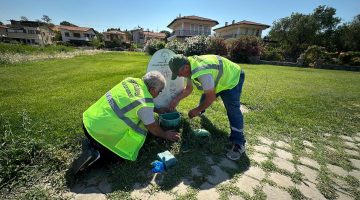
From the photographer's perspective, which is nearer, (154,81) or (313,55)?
(154,81)

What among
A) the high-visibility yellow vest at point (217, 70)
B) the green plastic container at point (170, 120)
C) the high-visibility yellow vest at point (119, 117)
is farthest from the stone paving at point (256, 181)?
the high-visibility yellow vest at point (217, 70)

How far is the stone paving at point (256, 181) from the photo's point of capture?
2424 millimetres

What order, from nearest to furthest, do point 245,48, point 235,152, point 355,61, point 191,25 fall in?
point 235,152
point 355,61
point 245,48
point 191,25

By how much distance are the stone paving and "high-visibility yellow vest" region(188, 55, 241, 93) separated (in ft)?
3.89

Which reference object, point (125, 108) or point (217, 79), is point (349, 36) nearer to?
point (217, 79)

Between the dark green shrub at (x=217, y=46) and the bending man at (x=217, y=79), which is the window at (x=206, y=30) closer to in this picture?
the dark green shrub at (x=217, y=46)

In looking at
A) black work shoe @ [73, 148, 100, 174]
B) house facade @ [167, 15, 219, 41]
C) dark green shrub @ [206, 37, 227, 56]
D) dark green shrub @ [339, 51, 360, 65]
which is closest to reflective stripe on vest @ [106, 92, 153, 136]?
black work shoe @ [73, 148, 100, 174]

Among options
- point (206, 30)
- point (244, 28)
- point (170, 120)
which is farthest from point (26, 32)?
point (170, 120)

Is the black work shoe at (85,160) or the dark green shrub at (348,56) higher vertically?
the dark green shrub at (348,56)

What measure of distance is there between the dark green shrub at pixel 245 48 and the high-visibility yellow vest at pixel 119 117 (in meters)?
22.5

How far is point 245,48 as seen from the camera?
75.3 feet

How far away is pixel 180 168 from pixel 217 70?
61.2 inches

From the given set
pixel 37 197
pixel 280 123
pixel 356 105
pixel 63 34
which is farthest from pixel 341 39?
pixel 63 34

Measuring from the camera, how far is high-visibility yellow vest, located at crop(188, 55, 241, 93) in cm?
293
